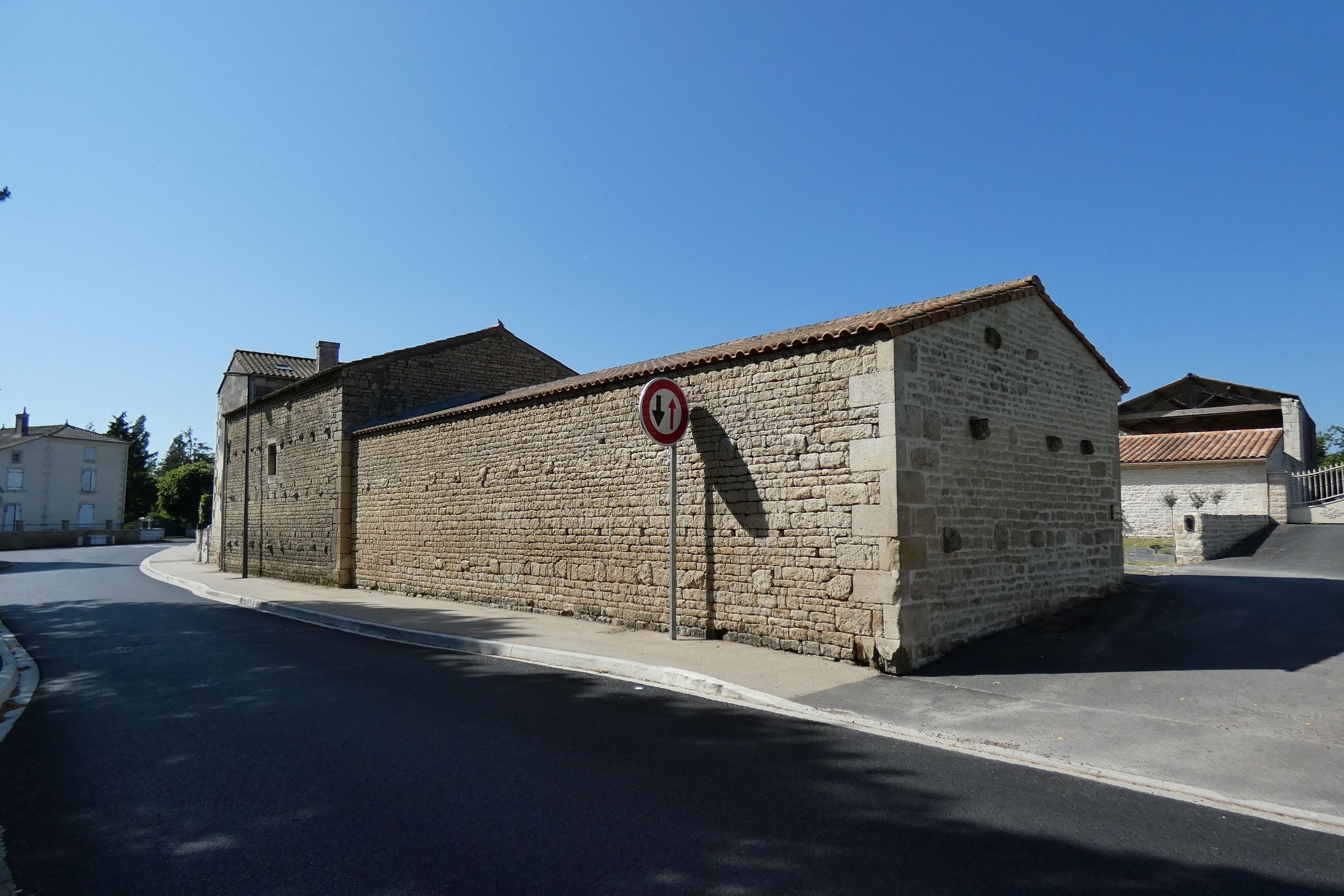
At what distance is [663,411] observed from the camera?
8711mm

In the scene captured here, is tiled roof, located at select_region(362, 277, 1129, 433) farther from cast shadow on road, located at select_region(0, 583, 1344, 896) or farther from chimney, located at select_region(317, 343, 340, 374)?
chimney, located at select_region(317, 343, 340, 374)

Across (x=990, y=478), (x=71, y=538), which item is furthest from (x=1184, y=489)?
(x=71, y=538)

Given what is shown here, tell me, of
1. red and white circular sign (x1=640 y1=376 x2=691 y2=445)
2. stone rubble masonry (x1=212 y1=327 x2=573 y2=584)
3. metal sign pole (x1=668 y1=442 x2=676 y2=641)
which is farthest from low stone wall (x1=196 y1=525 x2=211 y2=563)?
red and white circular sign (x1=640 y1=376 x2=691 y2=445)

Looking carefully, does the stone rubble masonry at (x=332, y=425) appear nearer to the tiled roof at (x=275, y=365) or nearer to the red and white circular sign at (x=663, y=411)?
the tiled roof at (x=275, y=365)

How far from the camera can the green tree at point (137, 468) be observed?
6438 centimetres

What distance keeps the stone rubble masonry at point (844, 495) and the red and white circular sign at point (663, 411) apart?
0.47m

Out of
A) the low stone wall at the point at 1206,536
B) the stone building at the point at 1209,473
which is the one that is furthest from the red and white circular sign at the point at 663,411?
the low stone wall at the point at 1206,536

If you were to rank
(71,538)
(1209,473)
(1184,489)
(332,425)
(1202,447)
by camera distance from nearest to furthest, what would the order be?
(332,425) < (1209,473) < (1184,489) < (1202,447) < (71,538)

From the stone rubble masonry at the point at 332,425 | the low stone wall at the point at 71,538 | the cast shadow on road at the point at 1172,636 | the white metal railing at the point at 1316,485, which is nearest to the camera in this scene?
the cast shadow on road at the point at 1172,636

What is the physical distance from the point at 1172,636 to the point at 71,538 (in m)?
58.1

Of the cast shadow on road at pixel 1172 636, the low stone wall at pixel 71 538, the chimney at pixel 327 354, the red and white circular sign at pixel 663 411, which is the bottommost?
the low stone wall at pixel 71 538

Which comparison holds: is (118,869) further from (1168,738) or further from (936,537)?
(936,537)

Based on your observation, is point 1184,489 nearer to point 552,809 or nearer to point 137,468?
point 552,809

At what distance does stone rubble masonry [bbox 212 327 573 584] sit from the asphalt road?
1114cm
